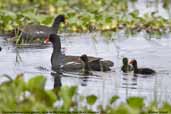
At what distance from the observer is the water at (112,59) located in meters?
10.5

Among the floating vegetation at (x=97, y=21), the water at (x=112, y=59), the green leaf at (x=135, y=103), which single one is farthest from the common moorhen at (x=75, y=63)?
the green leaf at (x=135, y=103)

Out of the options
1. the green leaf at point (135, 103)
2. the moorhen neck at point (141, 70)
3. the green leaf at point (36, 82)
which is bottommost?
the moorhen neck at point (141, 70)

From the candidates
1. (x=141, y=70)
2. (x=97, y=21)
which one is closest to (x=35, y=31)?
(x=97, y=21)

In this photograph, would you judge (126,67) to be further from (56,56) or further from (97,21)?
(97,21)

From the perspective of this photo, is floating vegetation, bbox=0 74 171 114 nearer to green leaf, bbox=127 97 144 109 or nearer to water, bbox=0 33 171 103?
green leaf, bbox=127 97 144 109

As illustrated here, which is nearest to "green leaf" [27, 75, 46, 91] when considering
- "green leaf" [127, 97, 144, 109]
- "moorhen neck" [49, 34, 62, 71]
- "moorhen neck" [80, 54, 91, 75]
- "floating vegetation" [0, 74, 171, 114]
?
"floating vegetation" [0, 74, 171, 114]

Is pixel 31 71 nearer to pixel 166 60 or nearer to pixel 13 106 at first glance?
pixel 166 60

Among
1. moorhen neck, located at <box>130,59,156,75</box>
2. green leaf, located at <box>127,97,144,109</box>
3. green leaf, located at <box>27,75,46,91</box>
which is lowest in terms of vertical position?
moorhen neck, located at <box>130,59,156,75</box>

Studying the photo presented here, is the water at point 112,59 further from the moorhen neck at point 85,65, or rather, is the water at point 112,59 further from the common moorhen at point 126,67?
the moorhen neck at point 85,65

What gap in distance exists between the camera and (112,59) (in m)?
14.1

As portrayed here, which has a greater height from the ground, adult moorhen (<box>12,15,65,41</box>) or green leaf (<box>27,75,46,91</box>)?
adult moorhen (<box>12,15,65,41</box>)

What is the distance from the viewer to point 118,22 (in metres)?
19.0

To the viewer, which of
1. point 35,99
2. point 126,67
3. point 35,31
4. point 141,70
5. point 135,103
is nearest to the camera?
point 35,99

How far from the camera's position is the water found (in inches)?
414
